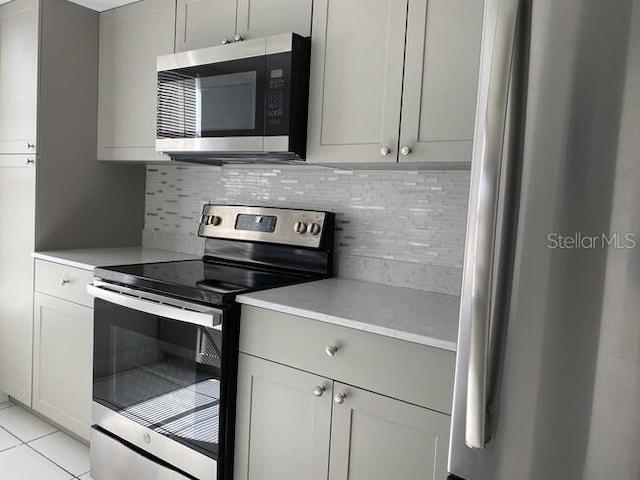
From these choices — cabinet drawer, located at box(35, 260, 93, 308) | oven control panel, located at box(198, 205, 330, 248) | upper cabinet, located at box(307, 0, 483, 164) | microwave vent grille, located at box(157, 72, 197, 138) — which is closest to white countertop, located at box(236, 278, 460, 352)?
oven control panel, located at box(198, 205, 330, 248)

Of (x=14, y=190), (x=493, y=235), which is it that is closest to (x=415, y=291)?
(x=493, y=235)

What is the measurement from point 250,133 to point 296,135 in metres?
0.20

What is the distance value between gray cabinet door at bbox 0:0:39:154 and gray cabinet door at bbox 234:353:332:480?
1.74 metres

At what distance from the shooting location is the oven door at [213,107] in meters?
1.98

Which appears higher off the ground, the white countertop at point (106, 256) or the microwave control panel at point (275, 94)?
the microwave control panel at point (275, 94)

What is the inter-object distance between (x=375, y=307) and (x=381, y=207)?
0.61m

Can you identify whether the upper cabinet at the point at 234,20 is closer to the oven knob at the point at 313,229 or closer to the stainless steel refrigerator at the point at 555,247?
the oven knob at the point at 313,229

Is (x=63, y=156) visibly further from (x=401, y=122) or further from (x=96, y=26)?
(x=401, y=122)

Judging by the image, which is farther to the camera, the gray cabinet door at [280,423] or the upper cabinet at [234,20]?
the upper cabinet at [234,20]

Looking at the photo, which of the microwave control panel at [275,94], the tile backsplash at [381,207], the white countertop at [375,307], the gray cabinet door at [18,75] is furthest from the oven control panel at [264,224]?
the gray cabinet door at [18,75]

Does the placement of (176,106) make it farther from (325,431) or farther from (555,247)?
(555,247)

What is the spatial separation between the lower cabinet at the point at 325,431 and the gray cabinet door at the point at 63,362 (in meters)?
0.97

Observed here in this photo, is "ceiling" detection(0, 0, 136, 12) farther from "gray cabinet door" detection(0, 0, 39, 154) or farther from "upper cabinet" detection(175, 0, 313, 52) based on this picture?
"upper cabinet" detection(175, 0, 313, 52)

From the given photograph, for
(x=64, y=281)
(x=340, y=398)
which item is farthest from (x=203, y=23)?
(x=340, y=398)
